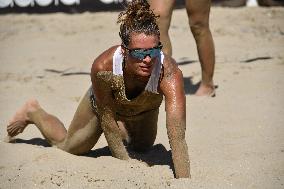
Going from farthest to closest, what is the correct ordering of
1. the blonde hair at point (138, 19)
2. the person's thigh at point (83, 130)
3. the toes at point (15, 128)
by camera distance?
the toes at point (15, 128) → the person's thigh at point (83, 130) → the blonde hair at point (138, 19)

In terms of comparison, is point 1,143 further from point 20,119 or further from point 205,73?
point 205,73

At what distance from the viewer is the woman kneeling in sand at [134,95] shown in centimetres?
373

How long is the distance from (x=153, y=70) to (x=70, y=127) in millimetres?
1120

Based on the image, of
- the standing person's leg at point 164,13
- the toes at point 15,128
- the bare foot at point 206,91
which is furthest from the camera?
the bare foot at point 206,91

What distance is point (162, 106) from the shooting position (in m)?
5.78

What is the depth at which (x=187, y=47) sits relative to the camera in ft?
27.3

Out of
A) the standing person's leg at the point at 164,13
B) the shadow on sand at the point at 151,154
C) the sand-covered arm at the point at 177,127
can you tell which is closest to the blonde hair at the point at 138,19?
the sand-covered arm at the point at 177,127

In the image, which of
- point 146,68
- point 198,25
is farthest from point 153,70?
point 198,25

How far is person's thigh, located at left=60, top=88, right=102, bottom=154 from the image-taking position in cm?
443

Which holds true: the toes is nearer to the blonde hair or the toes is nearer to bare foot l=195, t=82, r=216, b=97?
the blonde hair

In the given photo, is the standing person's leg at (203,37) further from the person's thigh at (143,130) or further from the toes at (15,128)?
the toes at (15,128)

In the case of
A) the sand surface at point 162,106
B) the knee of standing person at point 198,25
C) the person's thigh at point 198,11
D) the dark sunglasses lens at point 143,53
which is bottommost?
the sand surface at point 162,106

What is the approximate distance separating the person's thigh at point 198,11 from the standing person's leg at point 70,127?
1.72 metres

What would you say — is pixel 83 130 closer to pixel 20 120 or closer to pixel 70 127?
pixel 70 127
